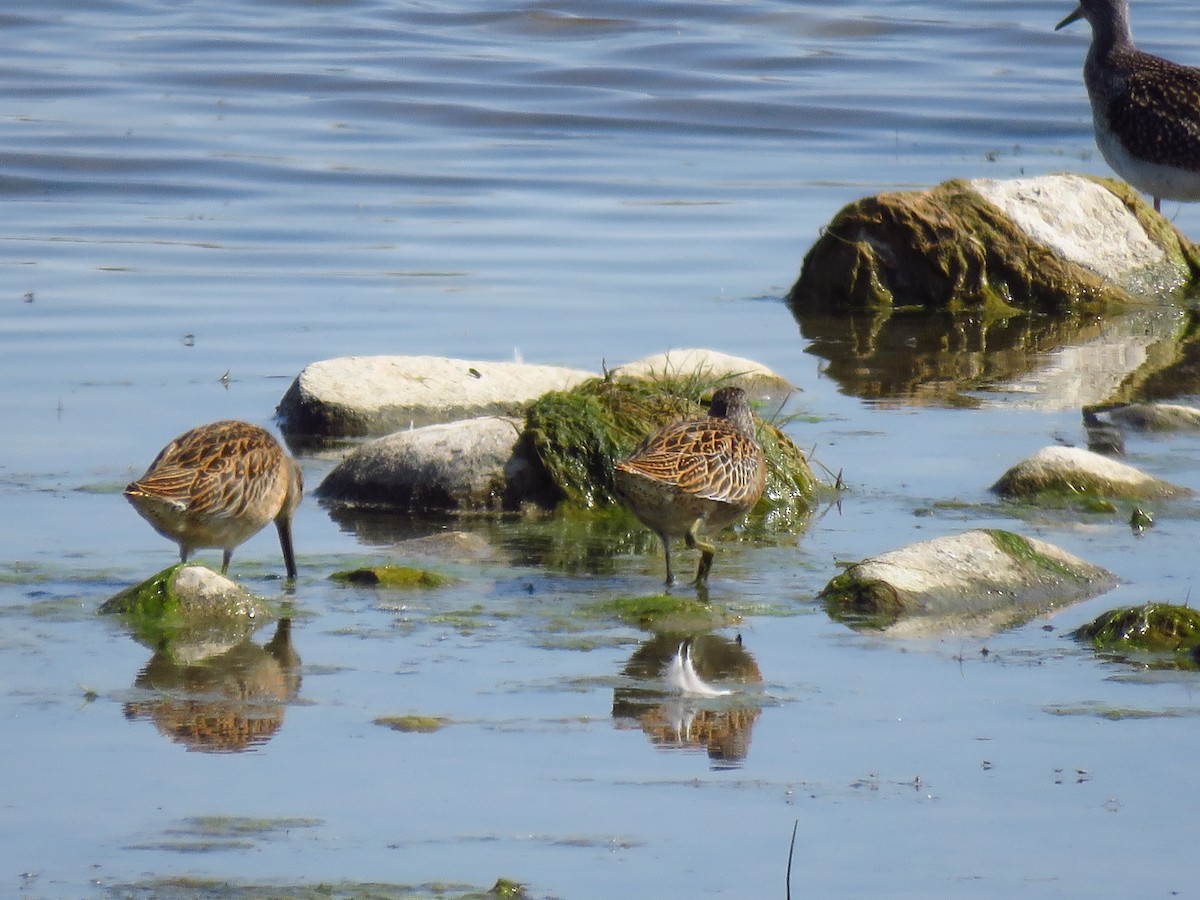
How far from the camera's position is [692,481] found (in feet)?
27.0

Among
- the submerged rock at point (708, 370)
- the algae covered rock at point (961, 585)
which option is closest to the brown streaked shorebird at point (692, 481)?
the algae covered rock at point (961, 585)

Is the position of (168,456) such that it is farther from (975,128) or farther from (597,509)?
(975,128)

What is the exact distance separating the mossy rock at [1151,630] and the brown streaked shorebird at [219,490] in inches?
122

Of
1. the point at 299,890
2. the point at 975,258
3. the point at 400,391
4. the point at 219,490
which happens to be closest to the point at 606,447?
the point at 400,391

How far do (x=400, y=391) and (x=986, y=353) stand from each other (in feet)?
14.4

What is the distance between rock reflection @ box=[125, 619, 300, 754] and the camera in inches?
244

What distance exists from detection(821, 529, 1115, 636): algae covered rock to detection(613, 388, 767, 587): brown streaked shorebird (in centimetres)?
67

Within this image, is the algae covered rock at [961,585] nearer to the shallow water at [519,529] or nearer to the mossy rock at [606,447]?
the shallow water at [519,529]

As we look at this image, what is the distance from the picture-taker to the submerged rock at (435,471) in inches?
378

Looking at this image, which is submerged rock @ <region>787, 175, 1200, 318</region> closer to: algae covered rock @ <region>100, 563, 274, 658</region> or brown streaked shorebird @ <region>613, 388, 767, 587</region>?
brown streaked shorebird @ <region>613, 388, 767, 587</region>

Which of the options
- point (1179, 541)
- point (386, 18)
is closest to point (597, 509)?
point (1179, 541)

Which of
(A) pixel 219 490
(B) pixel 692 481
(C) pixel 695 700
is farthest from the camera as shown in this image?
(B) pixel 692 481

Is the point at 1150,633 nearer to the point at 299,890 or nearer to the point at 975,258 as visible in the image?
the point at 299,890

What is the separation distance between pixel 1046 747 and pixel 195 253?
1127 cm
